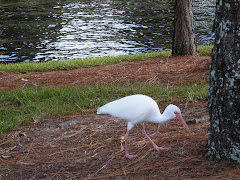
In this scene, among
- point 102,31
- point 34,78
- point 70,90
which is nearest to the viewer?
point 70,90

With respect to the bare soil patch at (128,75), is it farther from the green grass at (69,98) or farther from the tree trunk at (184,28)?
the green grass at (69,98)

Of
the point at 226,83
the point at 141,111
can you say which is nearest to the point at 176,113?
the point at 141,111

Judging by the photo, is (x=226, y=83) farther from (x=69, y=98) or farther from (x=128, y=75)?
(x=128, y=75)

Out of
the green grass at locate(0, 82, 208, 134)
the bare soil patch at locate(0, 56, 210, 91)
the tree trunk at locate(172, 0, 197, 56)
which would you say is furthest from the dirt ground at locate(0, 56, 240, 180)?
the tree trunk at locate(172, 0, 197, 56)

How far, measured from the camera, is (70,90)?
6.70m

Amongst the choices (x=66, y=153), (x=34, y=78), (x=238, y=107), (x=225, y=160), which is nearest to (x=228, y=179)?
(x=225, y=160)

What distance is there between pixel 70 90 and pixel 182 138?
3027 millimetres

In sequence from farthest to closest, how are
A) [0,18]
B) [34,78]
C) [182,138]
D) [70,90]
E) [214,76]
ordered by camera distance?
[0,18], [34,78], [70,90], [182,138], [214,76]

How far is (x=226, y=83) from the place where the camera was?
3350 millimetres

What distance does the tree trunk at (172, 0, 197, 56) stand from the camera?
9.12 meters

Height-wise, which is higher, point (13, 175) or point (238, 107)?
point (238, 107)

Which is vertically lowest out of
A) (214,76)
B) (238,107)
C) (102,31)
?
(102,31)

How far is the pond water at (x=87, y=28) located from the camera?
15133mm

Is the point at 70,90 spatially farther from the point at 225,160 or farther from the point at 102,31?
the point at 102,31
